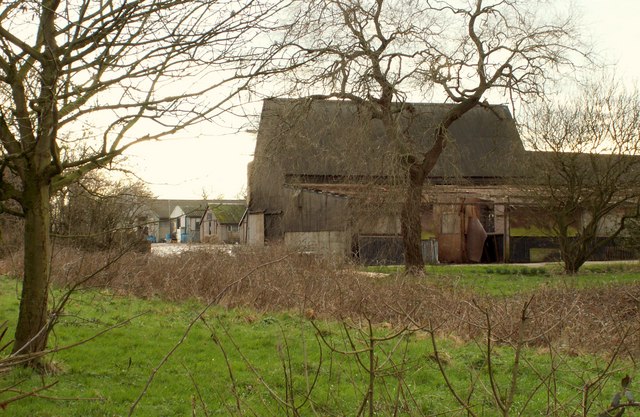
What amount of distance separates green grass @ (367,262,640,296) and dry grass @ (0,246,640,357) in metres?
2.30

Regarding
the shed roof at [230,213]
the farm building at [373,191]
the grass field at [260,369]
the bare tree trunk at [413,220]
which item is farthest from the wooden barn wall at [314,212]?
the shed roof at [230,213]

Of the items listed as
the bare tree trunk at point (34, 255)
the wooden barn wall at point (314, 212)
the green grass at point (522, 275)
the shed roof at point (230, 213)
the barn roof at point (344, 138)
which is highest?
the barn roof at point (344, 138)

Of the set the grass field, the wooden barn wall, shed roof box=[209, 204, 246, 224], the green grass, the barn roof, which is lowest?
the grass field

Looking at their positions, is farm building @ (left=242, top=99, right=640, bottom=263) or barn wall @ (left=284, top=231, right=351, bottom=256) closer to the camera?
farm building @ (left=242, top=99, right=640, bottom=263)

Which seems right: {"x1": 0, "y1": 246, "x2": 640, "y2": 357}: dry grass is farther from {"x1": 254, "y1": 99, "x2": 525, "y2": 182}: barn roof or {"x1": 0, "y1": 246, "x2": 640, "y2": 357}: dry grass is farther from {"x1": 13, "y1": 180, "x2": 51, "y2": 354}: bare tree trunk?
{"x1": 254, "y1": 99, "x2": 525, "y2": 182}: barn roof

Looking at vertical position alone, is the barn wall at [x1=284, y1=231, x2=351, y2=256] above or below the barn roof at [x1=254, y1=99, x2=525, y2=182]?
below

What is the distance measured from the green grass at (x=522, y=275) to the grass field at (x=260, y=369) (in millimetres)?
6482

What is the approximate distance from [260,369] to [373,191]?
45.0 ft

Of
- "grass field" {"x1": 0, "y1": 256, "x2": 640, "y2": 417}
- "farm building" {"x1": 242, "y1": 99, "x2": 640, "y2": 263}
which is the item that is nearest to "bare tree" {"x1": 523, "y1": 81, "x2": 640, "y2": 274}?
"farm building" {"x1": 242, "y1": 99, "x2": 640, "y2": 263}

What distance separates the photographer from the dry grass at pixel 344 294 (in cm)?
A: 1098

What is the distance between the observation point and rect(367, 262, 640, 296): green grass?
18.6m

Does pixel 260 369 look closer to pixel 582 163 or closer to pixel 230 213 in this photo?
pixel 582 163

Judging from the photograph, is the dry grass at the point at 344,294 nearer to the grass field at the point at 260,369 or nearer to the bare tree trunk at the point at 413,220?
the grass field at the point at 260,369

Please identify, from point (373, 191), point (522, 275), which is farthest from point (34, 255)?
point (522, 275)
